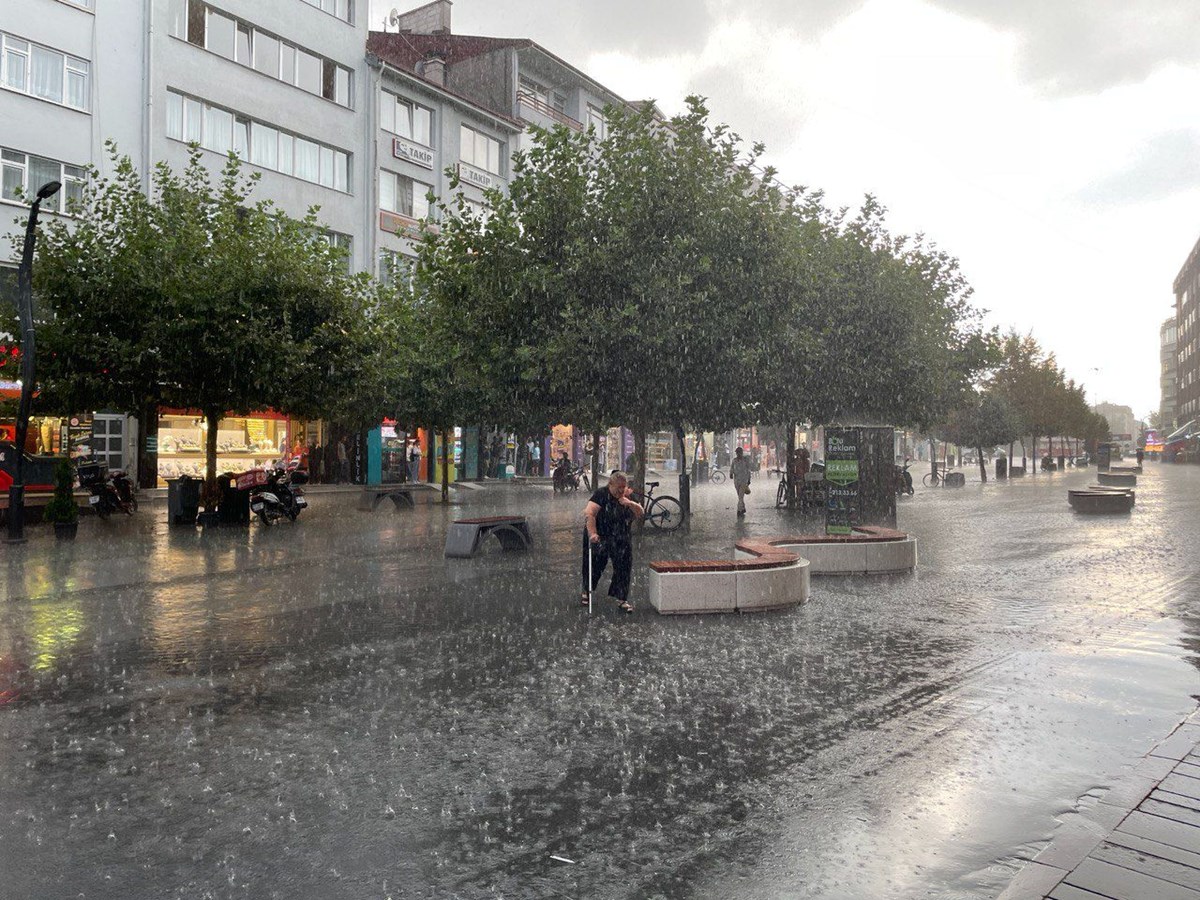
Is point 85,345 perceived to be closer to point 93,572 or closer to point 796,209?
point 93,572

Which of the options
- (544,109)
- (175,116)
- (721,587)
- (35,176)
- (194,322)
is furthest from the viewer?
(544,109)

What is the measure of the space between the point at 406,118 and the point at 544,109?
10.1m

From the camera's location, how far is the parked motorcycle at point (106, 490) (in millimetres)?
21828

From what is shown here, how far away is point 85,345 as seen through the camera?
755 inches

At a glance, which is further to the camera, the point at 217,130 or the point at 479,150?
the point at 479,150

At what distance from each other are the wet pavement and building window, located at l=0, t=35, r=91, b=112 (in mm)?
20752

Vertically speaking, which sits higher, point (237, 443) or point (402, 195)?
point (402, 195)

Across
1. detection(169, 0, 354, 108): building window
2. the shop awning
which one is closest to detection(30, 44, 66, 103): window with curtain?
detection(169, 0, 354, 108): building window

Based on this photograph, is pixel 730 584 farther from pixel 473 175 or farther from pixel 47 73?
pixel 473 175

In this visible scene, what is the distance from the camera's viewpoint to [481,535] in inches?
579

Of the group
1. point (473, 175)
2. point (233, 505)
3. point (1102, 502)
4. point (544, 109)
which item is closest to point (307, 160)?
point (473, 175)

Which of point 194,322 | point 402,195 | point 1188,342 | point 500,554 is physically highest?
point 1188,342

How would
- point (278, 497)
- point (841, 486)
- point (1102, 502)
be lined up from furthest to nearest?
point (1102, 502) < point (278, 497) < point (841, 486)

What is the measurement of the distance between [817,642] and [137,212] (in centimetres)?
1970
